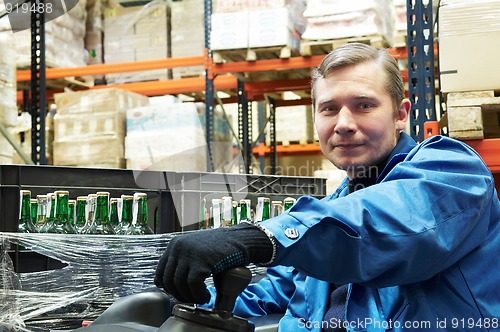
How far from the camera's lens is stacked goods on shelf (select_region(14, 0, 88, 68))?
7.47 metres

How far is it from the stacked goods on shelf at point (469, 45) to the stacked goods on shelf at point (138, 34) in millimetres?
5306

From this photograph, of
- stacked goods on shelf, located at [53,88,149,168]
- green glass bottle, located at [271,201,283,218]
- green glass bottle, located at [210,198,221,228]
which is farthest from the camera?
stacked goods on shelf, located at [53,88,149,168]

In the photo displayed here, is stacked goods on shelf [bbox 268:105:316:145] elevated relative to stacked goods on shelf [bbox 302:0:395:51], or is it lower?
lower

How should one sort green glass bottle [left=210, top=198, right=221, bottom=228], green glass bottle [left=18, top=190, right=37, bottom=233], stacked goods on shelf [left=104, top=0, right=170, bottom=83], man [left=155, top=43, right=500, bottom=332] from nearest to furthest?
man [left=155, top=43, right=500, bottom=332], green glass bottle [left=18, top=190, right=37, bottom=233], green glass bottle [left=210, top=198, right=221, bottom=228], stacked goods on shelf [left=104, top=0, right=170, bottom=83]

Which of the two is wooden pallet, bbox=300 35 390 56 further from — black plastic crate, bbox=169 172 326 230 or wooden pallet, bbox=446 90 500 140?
wooden pallet, bbox=446 90 500 140

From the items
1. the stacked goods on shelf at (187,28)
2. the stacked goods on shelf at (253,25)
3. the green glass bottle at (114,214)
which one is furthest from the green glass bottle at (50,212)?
the stacked goods on shelf at (187,28)

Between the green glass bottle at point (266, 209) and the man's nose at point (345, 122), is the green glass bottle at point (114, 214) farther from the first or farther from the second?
the man's nose at point (345, 122)

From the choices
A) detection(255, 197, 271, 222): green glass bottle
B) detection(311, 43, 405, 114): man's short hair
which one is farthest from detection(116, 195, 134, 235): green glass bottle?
detection(311, 43, 405, 114): man's short hair

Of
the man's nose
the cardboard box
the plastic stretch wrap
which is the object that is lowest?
the plastic stretch wrap

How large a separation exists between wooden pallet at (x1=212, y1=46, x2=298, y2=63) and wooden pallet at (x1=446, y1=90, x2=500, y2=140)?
11.9 feet

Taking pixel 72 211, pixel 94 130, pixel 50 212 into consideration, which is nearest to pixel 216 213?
pixel 72 211

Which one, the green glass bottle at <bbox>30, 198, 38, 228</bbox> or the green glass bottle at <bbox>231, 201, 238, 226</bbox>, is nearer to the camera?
the green glass bottle at <bbox>30, 198, 38, 228</bbox>

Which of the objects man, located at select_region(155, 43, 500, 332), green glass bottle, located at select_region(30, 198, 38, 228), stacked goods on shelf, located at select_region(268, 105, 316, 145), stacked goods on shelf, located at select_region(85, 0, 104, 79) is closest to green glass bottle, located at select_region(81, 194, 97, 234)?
green glass bottle, located at select_region(30, 198, 38, 228)

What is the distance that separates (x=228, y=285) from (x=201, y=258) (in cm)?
9
